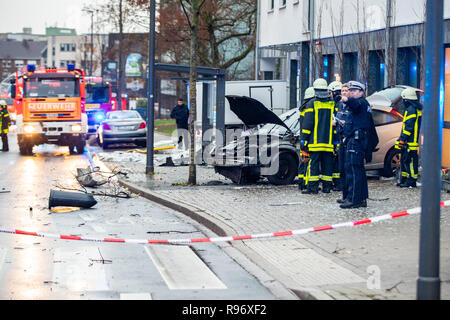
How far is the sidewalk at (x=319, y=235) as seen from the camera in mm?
7945

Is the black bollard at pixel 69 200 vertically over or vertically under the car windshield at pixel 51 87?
under

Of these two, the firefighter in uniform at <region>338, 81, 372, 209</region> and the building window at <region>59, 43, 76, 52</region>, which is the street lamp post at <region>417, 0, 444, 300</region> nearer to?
the firefighter in uniform at <region>338, 81, 372, 209</region>

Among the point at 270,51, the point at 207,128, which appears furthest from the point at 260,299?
the point at 270,51

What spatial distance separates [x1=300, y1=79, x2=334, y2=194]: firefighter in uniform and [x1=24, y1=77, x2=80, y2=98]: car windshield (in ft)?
54.0

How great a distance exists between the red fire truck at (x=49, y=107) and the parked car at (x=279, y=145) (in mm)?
13257

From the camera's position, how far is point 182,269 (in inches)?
359

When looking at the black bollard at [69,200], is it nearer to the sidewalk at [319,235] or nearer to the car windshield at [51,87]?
the sidewalk at [319,235]

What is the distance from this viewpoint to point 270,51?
128ft

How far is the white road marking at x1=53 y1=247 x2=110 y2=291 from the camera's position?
26.6 feet

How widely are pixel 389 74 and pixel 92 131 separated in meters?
23.0

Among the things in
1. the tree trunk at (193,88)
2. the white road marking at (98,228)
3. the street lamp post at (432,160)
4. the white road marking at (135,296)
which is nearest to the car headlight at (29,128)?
the tree trunk at (193,88)

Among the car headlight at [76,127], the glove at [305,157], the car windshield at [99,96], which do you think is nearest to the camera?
the glove at [305,157]

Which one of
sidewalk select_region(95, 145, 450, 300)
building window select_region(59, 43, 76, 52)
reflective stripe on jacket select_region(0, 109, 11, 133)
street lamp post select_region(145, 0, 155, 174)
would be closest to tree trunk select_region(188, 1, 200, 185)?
sidewalk select_region(95, 145, 450, 300)

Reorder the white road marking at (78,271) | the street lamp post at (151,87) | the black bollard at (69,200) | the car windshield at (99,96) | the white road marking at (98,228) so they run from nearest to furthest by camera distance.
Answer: the white road marking at (78,271), the white road marking at (98,228), the black bollard at (69,200), the street lamp post at (151,87), the car windshield at (99,96)
